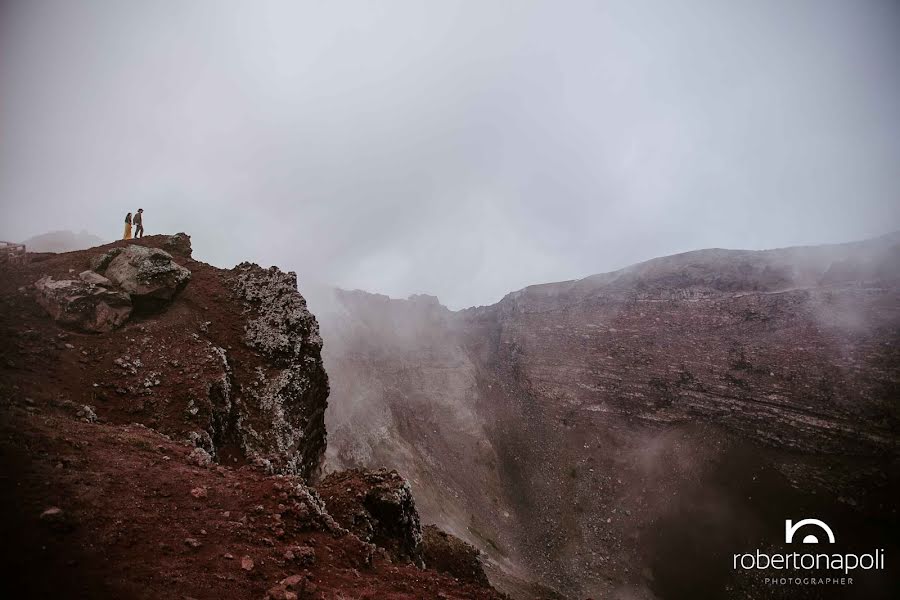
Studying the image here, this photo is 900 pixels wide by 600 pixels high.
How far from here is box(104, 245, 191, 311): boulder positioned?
17.9 metres

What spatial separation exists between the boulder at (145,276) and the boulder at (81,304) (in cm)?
100

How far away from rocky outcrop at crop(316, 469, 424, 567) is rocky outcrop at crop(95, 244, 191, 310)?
12461mm

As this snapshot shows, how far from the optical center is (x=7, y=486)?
6570 millimetres

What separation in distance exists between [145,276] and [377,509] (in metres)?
15.8

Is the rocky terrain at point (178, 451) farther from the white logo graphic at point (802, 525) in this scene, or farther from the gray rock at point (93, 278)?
the white logo graphic at point (802, 525)

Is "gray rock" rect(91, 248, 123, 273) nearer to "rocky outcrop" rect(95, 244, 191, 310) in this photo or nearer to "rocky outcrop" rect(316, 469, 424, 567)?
"rocky outcrop" rect(95, 244, 191, 310)

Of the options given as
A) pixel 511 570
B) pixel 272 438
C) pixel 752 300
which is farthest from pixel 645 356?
pixel 272 438

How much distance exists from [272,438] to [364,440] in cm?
3928

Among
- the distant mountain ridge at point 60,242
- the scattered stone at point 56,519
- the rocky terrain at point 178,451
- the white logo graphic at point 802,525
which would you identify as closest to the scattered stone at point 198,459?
the rocky terrain at point 178,451

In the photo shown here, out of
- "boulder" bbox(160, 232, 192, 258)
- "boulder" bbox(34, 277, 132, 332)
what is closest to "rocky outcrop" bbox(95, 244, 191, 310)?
"boulder" bbox(34, 277, 132, 332)

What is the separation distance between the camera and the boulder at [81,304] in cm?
1538

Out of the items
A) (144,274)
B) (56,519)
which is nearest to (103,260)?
(144,274)

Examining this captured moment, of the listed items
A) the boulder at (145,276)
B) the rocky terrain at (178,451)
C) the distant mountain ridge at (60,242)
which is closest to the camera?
the rocky terrain at (178,451)

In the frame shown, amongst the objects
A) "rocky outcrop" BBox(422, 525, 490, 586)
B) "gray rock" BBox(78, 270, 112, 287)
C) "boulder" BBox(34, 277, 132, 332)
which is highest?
"gray rock" BBox(78, 270, 112, 287)
